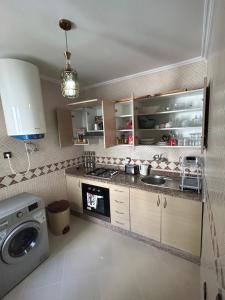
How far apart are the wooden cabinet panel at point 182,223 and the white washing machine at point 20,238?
4.87 ft

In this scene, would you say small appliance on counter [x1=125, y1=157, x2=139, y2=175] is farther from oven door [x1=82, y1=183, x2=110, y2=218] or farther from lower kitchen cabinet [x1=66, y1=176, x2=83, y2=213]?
lower kitchen cabinet [x1=66, y1=176, x2=83, y2=213]

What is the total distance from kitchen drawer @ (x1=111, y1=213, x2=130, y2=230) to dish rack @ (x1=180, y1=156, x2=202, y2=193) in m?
0.92

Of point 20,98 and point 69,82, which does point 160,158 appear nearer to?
point 69,82

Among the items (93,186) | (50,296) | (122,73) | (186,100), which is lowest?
(50,296)

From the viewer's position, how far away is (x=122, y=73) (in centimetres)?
231

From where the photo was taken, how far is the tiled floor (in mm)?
1469

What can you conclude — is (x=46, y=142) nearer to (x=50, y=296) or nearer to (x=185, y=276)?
(x=50, y=296)

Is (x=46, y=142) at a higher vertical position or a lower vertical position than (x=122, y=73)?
lower

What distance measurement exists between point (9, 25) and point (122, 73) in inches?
57.7

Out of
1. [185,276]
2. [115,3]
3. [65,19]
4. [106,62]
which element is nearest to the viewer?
[115,3]

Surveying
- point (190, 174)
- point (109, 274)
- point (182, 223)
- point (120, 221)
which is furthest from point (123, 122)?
point (109, 274)

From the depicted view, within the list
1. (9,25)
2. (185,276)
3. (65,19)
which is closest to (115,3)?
(65,19)

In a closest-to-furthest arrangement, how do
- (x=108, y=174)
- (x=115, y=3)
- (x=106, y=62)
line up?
(x=115, y=3) < (x=106, y=62) < (x=108, y=174)

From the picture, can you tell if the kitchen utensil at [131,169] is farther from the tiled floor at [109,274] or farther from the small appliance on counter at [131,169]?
the tiled floor at [109,274]
